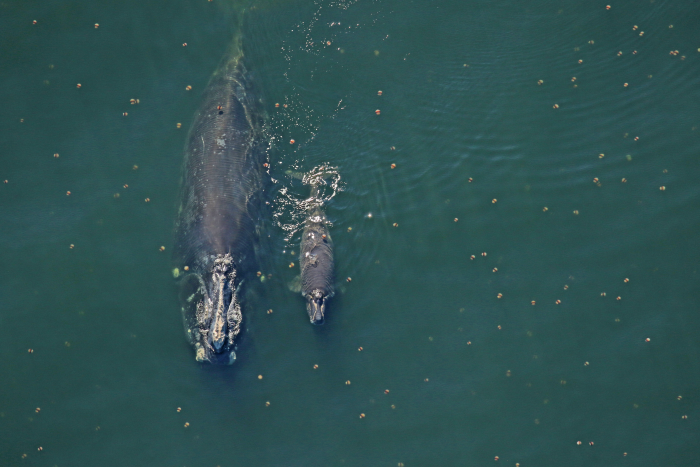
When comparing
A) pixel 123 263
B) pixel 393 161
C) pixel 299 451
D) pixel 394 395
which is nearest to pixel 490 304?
pixel 394 395

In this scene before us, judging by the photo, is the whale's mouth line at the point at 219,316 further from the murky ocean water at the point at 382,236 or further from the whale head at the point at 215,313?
the murky ocean water at the point at 382,236

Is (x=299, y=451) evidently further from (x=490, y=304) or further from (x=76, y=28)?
(x=76, y=28)

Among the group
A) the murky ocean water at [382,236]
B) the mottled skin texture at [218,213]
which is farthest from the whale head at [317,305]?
the mottled skin texture at [218,213]

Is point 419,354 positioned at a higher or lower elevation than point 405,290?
lower

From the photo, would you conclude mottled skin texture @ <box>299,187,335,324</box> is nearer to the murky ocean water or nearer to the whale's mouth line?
the murky ocean water

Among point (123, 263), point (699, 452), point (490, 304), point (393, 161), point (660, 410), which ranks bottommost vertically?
point (699, 452)

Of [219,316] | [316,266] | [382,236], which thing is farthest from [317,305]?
[382,236]

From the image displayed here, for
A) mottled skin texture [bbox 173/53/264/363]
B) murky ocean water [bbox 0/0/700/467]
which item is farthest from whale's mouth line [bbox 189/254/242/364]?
murky ocean water [bbox 0/0/700/467]
